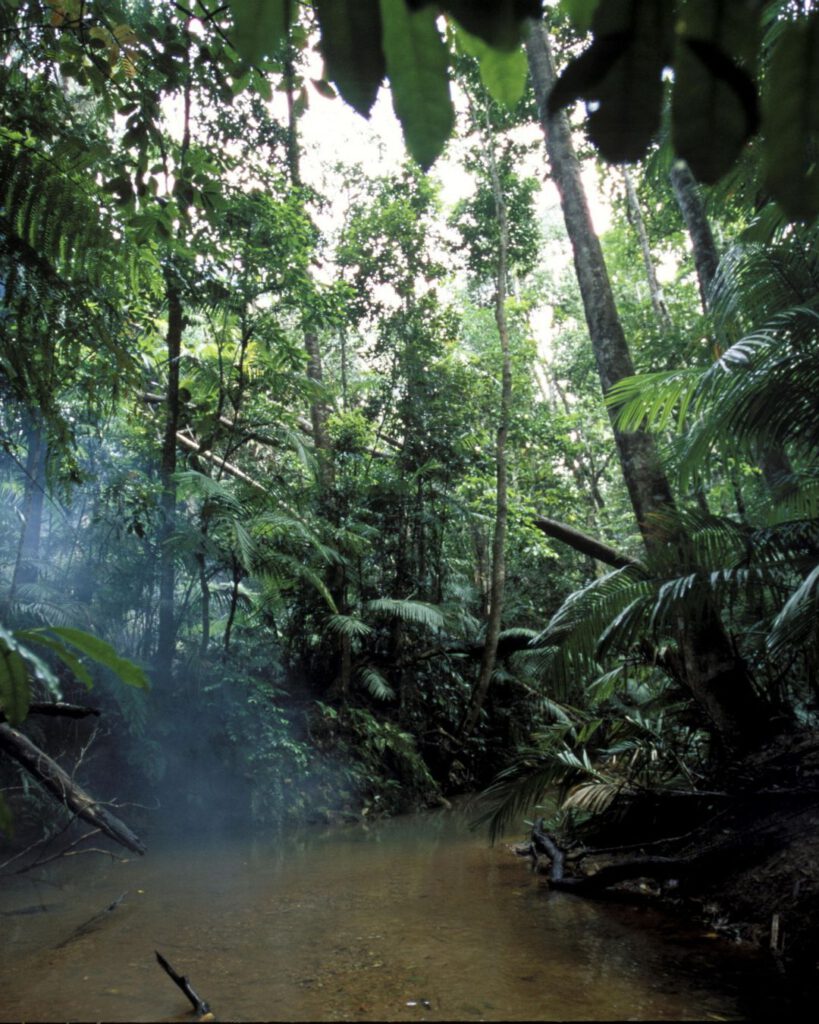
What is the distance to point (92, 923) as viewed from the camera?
10.4ft

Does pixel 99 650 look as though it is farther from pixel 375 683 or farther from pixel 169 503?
pixel 375 683

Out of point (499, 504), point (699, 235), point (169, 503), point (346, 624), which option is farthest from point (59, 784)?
point (699, 235)

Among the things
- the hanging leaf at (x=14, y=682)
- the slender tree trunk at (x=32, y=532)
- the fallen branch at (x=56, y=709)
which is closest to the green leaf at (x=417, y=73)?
the hanging leaf at (x=14, y=682)

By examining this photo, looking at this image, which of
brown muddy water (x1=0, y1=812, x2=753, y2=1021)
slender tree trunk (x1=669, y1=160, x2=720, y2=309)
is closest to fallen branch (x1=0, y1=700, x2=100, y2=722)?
brown muddy water (x1=0, y1=812, x2=753, y2=1021)

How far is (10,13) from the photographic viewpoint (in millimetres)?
1930

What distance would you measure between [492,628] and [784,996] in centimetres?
575

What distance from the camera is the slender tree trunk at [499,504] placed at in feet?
25.6

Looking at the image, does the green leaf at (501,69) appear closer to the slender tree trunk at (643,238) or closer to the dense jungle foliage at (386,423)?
the dense jungle foliage at (386,423)

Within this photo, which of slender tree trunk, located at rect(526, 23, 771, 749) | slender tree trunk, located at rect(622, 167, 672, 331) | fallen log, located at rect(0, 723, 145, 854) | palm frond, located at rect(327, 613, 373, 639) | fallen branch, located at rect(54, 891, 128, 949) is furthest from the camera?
slender tree trunk, located at rect(622, 167, 672, 331)

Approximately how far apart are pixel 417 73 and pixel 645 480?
4.26 meters

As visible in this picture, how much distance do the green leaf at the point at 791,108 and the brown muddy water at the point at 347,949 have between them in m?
2.29

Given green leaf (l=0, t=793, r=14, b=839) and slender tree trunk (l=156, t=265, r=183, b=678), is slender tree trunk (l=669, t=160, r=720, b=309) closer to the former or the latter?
slender tree trunk (l=156, t=265, r=183, b=678)

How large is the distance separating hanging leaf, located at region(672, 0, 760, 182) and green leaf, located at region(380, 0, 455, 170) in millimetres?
120

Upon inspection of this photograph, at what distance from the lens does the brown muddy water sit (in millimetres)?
2166
